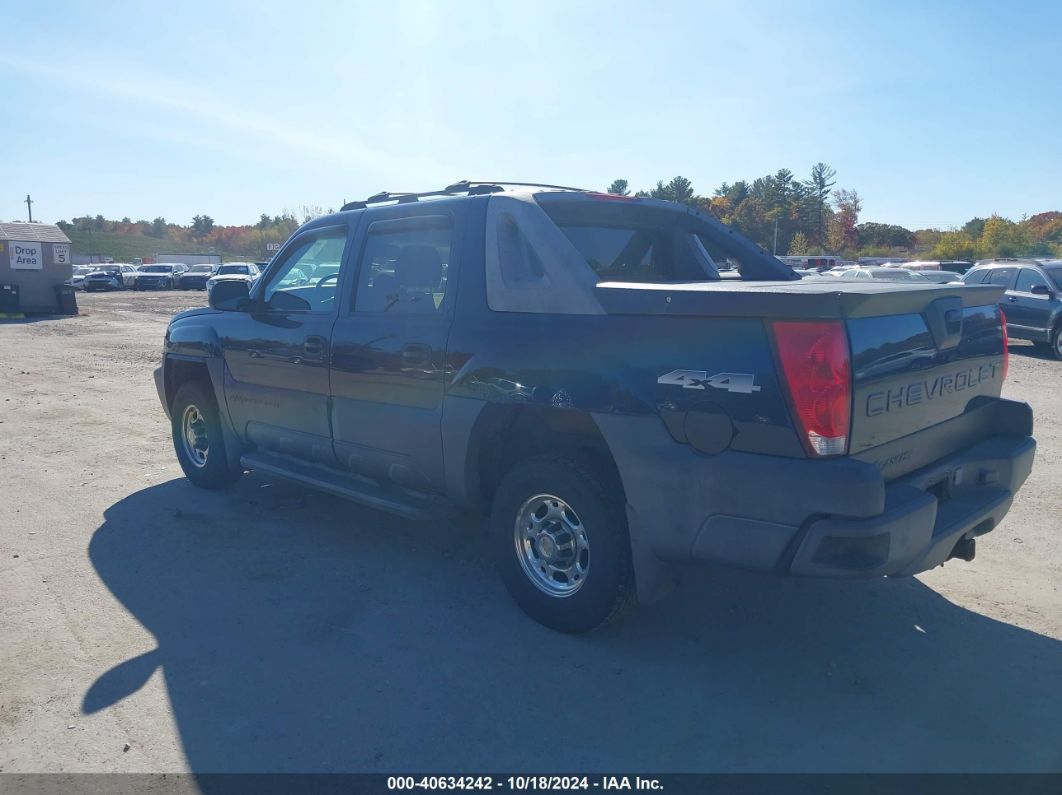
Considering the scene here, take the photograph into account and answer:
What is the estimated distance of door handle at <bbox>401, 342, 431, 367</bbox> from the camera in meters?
4.48

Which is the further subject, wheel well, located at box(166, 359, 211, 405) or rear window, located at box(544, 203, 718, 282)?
wheel well, located at box(166, 359, 211, 405)

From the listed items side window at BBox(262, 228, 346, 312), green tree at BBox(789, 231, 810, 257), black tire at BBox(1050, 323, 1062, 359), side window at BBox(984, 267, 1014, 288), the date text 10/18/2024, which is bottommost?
the date text 10/18/2024

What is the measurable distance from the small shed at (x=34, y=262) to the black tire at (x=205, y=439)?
22055 mm

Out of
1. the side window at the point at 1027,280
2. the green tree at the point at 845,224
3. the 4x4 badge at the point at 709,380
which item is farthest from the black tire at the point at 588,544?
the green tree at the point at 845,224

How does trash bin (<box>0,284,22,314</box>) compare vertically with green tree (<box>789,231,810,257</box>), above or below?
below

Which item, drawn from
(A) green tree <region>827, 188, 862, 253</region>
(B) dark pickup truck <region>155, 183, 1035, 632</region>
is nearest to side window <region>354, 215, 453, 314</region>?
(B) dark pickup truck <region>155, 183, 1035, 632</region>

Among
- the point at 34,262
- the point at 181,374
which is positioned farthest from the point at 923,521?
the point at 34,262

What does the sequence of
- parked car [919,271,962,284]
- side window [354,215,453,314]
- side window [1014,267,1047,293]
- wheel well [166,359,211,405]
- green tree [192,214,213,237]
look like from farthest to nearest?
green tree [192,214,213,237] < parked car [919,271,962,284] < side window [1014,267,1047,293] < wheel well [166,359,211,405] < side window [354,215,453,314]

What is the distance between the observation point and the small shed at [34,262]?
81.4 feet

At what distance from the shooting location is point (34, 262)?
83.9ft

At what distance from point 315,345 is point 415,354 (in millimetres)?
982

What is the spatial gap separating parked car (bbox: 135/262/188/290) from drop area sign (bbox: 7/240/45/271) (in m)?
23.4

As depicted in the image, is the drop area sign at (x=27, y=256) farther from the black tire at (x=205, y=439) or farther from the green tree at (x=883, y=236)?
the green tree at (x=883, y=236)

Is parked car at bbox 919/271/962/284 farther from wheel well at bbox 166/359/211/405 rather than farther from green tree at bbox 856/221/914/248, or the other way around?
green tree at bbox 856/221/914/248
